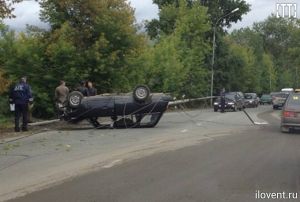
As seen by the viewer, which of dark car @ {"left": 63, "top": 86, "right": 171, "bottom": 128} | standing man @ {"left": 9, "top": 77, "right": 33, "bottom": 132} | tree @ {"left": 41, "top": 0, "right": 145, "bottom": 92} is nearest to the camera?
standing man @ {"left": 9, "top": 77, "right": 33, "bottom": 132}

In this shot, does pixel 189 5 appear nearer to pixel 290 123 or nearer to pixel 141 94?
pixel 141 94

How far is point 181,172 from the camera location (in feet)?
37.2

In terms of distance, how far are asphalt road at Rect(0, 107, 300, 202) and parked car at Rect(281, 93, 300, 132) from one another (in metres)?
2.93

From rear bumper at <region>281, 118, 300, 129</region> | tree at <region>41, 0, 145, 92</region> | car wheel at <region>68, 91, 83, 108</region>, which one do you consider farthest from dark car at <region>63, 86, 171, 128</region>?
tree at <region>41, 0, 145, 92</region>

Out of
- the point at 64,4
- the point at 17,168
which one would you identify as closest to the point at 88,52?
the point at 64,4

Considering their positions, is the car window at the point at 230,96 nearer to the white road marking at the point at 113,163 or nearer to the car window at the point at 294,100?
the car window at the point at 294,100

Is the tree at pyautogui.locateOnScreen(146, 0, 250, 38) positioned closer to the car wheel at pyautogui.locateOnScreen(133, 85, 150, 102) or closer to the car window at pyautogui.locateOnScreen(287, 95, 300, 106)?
the car window at pyautogui.locateOnScreen(287, 95, 300, 106)

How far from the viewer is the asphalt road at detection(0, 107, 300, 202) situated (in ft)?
29.9

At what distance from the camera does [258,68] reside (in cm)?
9938

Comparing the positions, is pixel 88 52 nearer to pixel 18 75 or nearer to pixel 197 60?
pixel 18 75

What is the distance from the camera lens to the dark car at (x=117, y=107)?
2191cm

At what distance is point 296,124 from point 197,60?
37.3m

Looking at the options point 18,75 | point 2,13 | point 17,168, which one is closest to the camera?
point 17,168

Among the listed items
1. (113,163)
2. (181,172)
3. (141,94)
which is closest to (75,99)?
(141,94)
